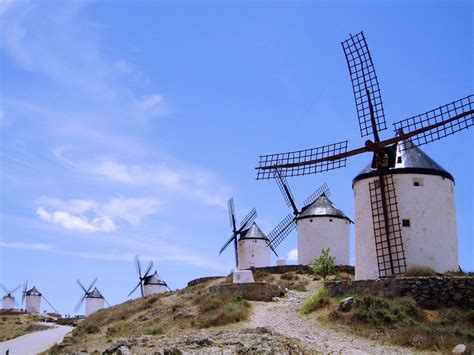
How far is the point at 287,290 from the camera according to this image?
83.9ft

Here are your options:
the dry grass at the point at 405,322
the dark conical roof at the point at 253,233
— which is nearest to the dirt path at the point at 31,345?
the dark conical roof at the point at 253,233

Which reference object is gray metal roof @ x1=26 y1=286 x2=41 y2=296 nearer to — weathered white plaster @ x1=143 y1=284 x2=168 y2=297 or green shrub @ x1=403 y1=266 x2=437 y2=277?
weathered white plaster @ x1=143 y1=284 x2=168 y2=297

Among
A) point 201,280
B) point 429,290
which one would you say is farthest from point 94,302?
point 429,290

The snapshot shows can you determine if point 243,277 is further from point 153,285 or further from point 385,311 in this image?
point 153,285

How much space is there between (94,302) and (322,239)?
29.5 m

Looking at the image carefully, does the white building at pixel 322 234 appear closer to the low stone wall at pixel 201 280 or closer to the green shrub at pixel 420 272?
the low stone wall at pixel 201 280

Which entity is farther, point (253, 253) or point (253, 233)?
point (253, 233)

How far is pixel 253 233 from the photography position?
128 ft

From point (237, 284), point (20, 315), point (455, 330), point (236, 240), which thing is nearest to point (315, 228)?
point (236, 240)

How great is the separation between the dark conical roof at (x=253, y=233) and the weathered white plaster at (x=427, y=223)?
57.0 feet

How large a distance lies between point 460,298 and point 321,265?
7.66m

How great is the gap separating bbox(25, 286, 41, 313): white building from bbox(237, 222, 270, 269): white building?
3140cm

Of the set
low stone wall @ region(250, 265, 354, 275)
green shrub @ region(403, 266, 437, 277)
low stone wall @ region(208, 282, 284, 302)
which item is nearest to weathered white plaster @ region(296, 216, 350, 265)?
low stone wall @ region(250, 265, 354, 275)

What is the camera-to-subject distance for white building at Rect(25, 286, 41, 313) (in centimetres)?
6084
